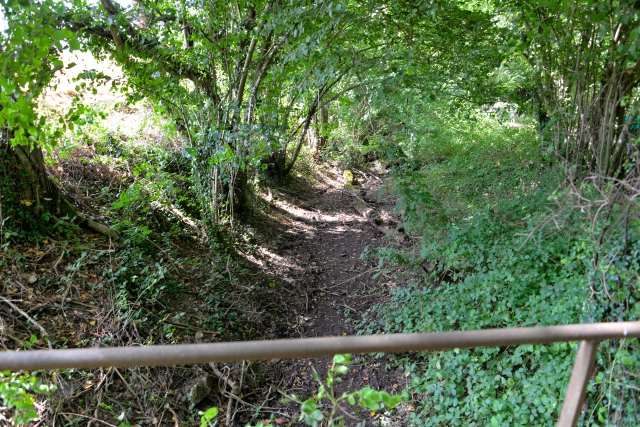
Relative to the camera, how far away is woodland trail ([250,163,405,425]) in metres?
4.52

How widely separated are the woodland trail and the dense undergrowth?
478 mm

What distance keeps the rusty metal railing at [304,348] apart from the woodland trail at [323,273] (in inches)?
125

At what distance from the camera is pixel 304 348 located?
3.33 ft

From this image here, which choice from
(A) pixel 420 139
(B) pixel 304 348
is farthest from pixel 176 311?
(B) pixel 304 348

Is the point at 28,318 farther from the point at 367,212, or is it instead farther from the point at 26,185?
the point at 367,212

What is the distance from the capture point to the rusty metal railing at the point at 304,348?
96 centimetres

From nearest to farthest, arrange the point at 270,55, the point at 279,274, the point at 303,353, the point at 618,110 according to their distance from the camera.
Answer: the point at 303,353 → the point at 618,110 → the point at 270,55 → the point at 279,274

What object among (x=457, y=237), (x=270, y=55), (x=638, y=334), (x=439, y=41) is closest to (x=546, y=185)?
(x=457, y=237)

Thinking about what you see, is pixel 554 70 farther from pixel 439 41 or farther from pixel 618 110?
pixel 439 41

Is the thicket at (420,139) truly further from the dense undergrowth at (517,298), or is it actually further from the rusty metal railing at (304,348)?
the rusty metal railing at (304,348)

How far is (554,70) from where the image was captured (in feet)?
17.3

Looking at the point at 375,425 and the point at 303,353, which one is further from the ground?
the point at 303,353

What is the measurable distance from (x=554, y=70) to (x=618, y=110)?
3.61ft

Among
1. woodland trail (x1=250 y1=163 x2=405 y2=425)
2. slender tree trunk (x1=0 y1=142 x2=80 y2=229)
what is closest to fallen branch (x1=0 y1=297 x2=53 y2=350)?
slender tree trunk (x1=0 y1=142 x2=80 y2=229)
